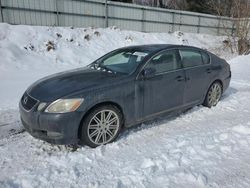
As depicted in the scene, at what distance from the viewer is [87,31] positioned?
518 inches

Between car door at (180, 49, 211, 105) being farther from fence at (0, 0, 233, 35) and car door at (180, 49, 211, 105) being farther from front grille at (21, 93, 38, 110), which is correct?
fence at (0, 0, 233, 35)

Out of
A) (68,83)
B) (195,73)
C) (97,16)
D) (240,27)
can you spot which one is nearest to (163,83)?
(195,73)

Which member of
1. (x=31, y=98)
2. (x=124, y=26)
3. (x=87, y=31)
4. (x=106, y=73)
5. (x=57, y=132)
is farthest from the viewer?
(x=124, y=26)

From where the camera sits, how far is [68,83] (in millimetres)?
3932

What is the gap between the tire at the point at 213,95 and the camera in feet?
18.5

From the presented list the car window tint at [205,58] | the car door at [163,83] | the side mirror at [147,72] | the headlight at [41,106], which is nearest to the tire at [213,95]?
the car window tint at [205,58]

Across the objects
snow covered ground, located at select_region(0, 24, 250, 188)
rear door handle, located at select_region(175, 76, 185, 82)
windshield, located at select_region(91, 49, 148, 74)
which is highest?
windshield, located at select_region(91, 49, 148, 74)

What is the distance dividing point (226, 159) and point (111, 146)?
166 cm

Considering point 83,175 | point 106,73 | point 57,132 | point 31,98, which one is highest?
point 106,73

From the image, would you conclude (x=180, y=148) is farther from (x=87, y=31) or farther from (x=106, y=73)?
(x=87, y=31)

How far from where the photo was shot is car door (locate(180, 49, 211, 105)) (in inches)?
196

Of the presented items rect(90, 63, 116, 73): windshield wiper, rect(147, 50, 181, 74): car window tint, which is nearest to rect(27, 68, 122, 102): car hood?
rect(90, 63, 116, 73): windshield wiper

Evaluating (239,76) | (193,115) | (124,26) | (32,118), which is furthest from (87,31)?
(32,118)

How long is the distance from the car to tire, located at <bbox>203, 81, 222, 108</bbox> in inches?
8.4
